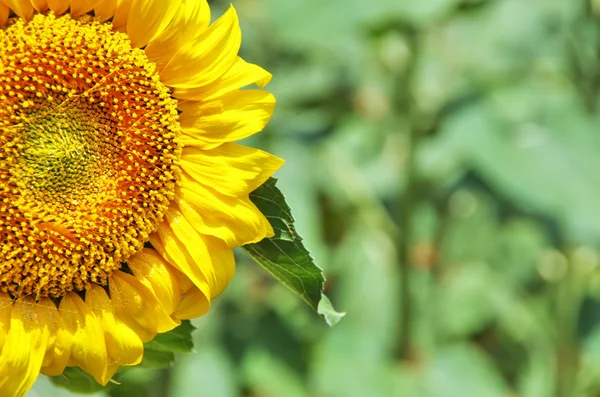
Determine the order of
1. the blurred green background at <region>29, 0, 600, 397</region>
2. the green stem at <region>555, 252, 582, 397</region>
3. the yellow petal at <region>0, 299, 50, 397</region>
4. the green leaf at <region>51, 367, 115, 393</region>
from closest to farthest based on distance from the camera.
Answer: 1. the yellow petal at <region>0, 299, 50, 397</region>
2. the green leaf at <region>51, 367, 115, 393</region>
3. the blurred green background at <region>29, 0, 600, 397</region>
4. the green stem at <region>555, 252, 582, 397</region>

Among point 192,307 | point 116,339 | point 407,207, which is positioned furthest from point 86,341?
point 407,207

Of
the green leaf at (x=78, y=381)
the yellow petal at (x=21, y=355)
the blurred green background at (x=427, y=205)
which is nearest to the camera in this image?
the yellow petal at (x=21, y=355)

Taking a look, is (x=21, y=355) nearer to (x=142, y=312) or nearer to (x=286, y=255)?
(x=142, y=312)

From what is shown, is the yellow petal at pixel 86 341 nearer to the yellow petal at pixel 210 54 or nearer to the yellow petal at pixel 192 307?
the yellow petal at pixel 192 307

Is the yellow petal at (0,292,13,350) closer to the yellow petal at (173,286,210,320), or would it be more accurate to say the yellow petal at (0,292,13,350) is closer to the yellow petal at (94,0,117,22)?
the yellow petal at (173,286,210,320)

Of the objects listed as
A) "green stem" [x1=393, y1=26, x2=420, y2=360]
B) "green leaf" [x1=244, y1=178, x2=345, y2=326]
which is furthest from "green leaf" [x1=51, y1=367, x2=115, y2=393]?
"green stem" [x1=393, y1=26, x2=420, y2=360]

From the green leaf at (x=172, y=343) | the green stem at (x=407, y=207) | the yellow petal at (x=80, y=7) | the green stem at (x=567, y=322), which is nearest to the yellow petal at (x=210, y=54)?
the yellow petal at (x=80, y=7)
